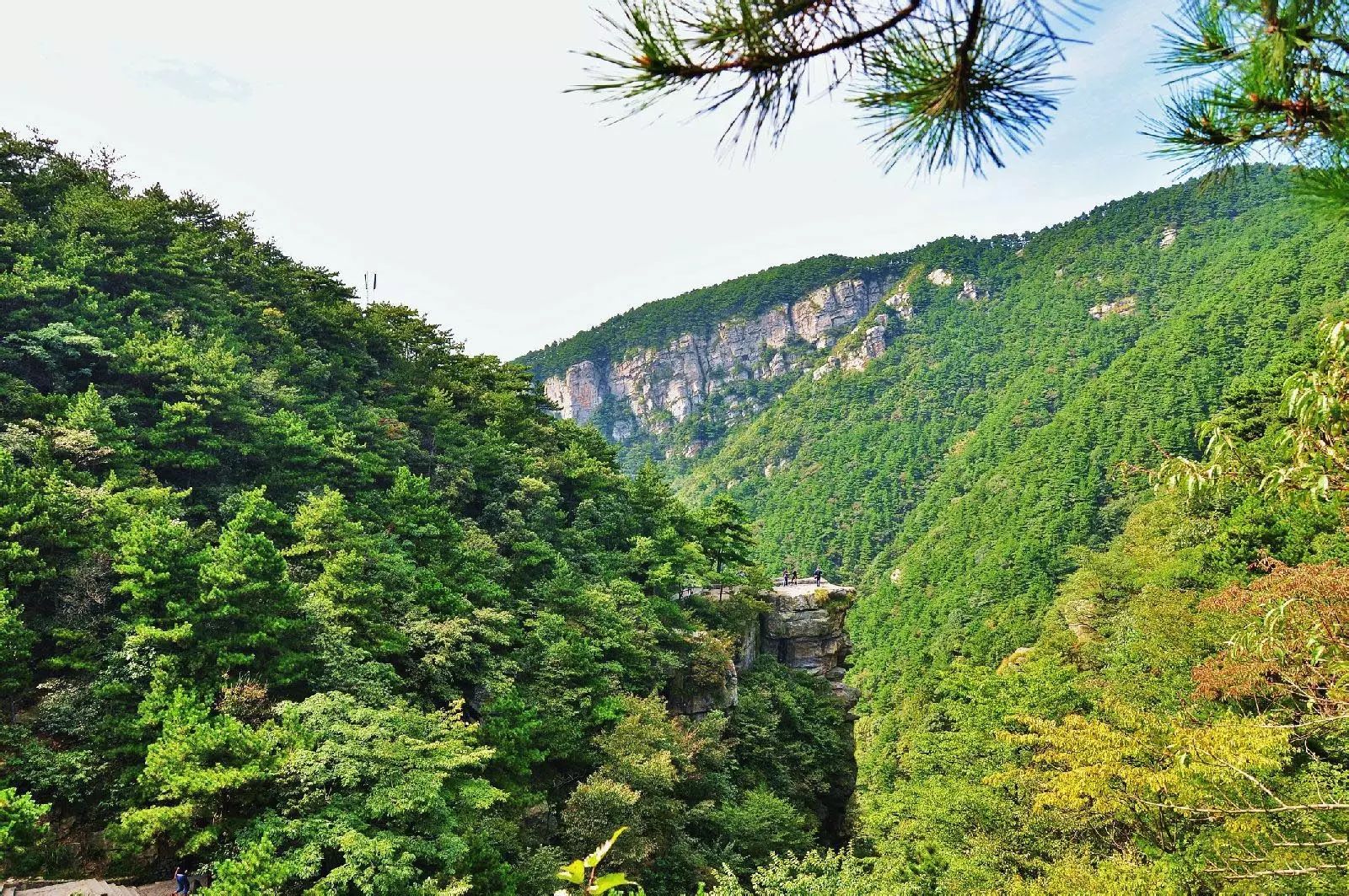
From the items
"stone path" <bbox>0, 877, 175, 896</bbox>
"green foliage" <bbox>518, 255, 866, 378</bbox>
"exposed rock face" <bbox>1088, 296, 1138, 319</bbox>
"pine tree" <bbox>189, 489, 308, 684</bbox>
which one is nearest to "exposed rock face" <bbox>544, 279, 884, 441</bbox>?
"green foliage" <bbox>518, 255, 866, 378</bbox>

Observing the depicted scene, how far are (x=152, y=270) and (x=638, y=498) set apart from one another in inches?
798

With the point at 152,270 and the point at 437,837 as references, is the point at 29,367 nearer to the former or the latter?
the point at 152,270

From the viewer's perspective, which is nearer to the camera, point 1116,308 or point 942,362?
point 1116,308

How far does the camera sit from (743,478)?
322ft

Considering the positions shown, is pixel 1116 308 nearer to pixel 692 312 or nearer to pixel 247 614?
pixel 692 312

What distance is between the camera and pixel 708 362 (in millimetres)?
145375

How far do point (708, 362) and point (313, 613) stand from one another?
13475 centimetres

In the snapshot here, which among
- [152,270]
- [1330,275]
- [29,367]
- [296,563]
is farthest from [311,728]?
[1330,275]

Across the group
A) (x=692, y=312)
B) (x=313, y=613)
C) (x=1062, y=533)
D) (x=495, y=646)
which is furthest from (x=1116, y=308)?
(x=313, y=613)

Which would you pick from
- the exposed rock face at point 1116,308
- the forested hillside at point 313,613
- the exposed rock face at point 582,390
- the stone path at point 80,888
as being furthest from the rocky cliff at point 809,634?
the exposed rock face at point 582,390

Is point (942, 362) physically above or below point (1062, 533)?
above

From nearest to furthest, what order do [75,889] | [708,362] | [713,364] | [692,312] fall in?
[75,889] → [713,364] → [708,362] → [692,312]

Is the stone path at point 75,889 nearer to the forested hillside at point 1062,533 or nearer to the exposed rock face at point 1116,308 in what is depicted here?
the forested hillside at point 1062,533

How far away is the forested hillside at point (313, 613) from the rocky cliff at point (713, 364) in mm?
96188
